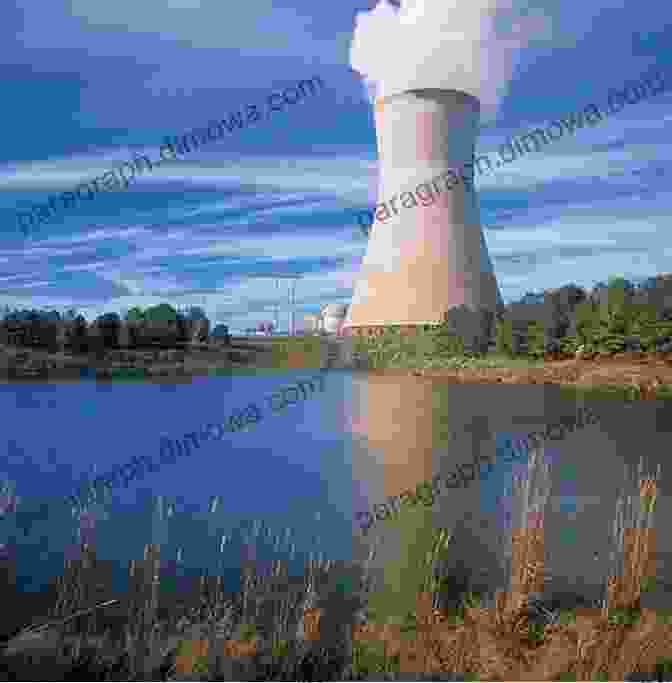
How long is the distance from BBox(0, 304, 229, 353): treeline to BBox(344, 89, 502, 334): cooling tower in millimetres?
8976

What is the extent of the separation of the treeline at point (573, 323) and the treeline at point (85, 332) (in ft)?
34.1

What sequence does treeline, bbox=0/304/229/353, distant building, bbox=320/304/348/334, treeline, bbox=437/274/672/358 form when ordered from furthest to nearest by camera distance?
distant building, bbox=320/304/348/334
treeline, bbox=0/304/229/353
treeline, bbox=437/274/672/358

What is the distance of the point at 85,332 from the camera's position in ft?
74.4

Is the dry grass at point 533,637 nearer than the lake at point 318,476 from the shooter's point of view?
Yes

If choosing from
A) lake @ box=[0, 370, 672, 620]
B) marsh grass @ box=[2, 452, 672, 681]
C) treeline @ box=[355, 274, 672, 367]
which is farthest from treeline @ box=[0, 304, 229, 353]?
marsh grass @ box=[2, 452, 672, 681]

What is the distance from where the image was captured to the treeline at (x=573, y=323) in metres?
16.0

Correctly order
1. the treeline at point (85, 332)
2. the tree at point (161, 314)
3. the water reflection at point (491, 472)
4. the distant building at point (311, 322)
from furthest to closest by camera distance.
A: the distant building at point (311, 322) < the tree at point (161, 314) < the treeline at point (85, 332) < the water reflection at point (491, 472)

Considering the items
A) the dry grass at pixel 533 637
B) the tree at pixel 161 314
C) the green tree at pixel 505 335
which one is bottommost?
the dry grass at pixel 533 637

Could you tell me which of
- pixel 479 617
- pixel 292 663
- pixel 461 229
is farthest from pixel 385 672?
pixel 461 229

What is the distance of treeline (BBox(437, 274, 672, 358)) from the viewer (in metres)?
16.0

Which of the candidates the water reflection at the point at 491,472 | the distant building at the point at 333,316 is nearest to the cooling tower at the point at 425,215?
the water reflection at the point at 491,472

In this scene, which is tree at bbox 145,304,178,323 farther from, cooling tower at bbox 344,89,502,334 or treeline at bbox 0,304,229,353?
cooling tower at bbox 344,89,502,334

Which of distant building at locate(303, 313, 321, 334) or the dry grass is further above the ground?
distant building at locate(303, 313, 321, 334)

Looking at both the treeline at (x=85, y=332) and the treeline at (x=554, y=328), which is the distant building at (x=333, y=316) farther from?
the treeline at (x=554, y=328)
